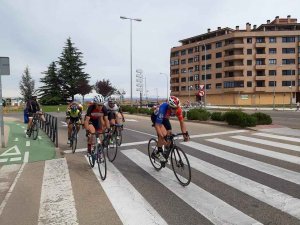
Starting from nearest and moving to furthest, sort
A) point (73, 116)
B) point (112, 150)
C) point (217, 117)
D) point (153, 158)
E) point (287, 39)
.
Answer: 1. point (153, 158)
2. point (112, 150)
3. point (73, 116)
4. point (217, 117)
5. point (287, 39)

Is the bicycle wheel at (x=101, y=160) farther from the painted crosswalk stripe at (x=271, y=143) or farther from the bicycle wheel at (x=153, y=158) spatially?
the painted crosswalk stripe at (x=271, y=143)

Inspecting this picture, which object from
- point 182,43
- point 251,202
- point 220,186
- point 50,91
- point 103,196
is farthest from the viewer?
point 182,43

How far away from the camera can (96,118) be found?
7871 mm

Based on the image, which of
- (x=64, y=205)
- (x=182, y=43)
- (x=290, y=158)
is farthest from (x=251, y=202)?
(x=182, y=43)

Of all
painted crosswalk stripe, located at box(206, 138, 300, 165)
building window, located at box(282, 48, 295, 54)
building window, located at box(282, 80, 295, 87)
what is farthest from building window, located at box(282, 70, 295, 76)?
painted crosswalk stripe, located at box(206, 138, 300, 165)

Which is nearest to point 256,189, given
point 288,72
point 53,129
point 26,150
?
point 26,150

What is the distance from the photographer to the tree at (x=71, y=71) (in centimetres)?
6825

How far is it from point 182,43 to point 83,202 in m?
93.3

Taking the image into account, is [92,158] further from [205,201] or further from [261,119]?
[261,119]

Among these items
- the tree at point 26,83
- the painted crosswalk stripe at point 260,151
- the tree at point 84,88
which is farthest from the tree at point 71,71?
the painted crosswalk stripe at point 260,151

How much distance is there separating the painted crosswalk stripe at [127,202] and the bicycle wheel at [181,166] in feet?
3.31

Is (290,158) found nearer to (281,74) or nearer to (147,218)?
(147,218)

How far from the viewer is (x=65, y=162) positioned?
8.63 m

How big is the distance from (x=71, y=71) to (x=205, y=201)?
67812 mm
